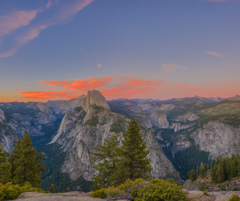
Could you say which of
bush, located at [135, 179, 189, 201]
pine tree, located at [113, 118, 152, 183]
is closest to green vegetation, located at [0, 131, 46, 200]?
pine tree, located at [113, 118, 152, 183]

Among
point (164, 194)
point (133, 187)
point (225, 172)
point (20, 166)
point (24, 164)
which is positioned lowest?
point (225, 172)

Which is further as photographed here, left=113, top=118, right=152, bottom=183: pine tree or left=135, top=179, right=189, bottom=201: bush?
left=113, top=118, right=152, bottom=183: pine tree

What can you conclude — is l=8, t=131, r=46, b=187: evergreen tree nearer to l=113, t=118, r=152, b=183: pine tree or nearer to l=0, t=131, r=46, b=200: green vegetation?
l=0, t=131, r=46, b=200: green vegetation

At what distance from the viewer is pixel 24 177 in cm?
2553

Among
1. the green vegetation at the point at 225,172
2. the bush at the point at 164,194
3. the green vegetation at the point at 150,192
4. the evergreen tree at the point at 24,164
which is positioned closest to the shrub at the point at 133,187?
the green vegetation at the point at 150,192

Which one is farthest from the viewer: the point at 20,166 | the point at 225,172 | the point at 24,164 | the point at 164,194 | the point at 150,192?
the point at 225,172

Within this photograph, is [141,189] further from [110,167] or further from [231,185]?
[231,185]

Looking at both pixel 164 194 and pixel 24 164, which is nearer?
pixel 164 194

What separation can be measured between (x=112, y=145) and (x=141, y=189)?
53.5 ft

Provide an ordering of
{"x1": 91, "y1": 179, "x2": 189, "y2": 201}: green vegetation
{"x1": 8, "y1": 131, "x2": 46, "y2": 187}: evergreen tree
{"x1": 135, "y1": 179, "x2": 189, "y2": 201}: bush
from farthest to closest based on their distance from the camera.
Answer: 1. {"x1": 8, "y1": 131, "x2": 46, "y2": 187}: evergreen tree
2. {"x1": 91, "y1": 179, "x2": 189, "y2": 201}: green vegetation
3. {"x1": 135, "y1": 179, "x2": 189, "y2": 201}: bush

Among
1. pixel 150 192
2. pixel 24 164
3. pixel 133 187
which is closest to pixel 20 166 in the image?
pixel 24 164

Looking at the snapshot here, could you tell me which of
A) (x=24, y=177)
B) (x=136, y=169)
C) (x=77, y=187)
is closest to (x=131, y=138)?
(x=136, y=169)

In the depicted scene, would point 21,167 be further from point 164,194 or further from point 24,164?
point 164,194

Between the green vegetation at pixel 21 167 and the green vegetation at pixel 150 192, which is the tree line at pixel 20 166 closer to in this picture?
the green vegetation at pixel 21 167
